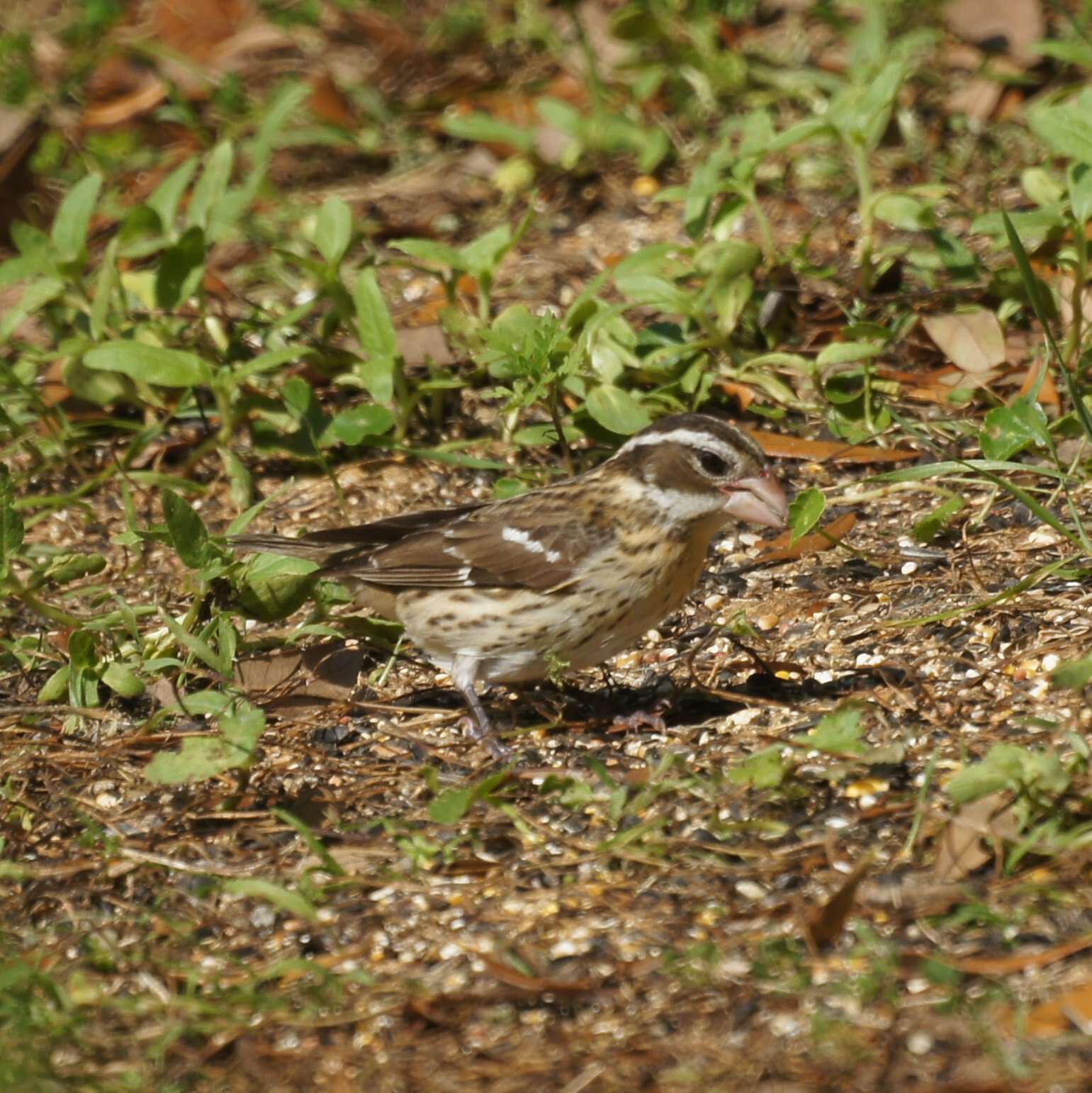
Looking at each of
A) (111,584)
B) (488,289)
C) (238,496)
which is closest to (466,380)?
(488,289)

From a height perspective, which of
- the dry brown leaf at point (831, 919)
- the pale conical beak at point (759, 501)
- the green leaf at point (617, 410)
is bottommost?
the dry brown leaf at point (831, 919)

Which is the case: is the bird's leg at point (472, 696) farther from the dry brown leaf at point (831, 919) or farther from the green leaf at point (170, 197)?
the green leaf at point (170, 197)

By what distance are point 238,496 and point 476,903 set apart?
9.26 ft

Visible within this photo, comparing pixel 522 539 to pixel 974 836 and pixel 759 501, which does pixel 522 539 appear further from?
pixel 974 836

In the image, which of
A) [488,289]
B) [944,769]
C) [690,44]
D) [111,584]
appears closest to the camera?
[944,769]

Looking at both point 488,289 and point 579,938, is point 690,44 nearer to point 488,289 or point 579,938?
point 488,289

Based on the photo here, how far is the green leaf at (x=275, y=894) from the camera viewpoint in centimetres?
429

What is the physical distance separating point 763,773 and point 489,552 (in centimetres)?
135

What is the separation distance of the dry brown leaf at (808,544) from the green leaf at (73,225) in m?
2.97

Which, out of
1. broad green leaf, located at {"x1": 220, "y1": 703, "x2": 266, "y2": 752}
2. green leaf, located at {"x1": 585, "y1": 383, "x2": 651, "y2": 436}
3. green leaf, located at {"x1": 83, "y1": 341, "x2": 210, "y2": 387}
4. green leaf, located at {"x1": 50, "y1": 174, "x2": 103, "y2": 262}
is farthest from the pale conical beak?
green leaf, located at {"x1": 50, "y1": 174, "x2": 103, "y2": 262}

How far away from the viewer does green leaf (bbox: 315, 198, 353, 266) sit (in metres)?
6.79

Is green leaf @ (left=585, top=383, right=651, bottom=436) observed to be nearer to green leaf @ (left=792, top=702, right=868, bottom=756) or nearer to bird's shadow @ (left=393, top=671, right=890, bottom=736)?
bird's shadow @ (left=393, top=671, right=890, bottom=736)

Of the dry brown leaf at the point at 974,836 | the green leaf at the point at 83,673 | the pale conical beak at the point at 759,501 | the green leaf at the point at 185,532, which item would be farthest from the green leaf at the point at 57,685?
the dry brown leaf at the point at 974,836

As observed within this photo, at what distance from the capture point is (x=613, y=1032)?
392 centimetres
